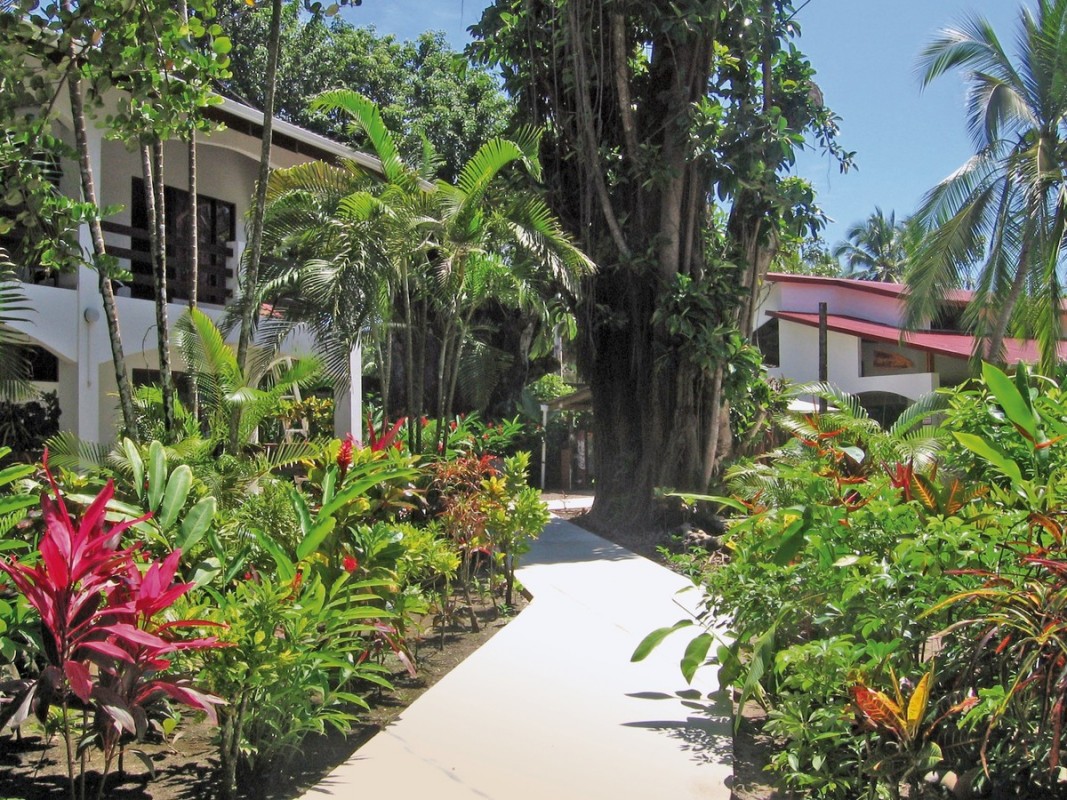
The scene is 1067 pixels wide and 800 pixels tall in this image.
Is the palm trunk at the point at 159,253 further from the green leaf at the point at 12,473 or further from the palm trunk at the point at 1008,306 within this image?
the palm trunk at the point at 1008,306

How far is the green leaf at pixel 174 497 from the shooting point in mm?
5195

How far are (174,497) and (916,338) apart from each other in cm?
2341

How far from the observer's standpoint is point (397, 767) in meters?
5.13

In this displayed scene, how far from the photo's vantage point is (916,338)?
25703 millimetres

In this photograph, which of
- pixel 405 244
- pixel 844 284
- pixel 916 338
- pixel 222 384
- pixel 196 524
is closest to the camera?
pixel 196 524

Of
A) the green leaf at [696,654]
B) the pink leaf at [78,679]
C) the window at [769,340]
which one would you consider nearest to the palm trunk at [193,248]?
the green leaf at [696,654]

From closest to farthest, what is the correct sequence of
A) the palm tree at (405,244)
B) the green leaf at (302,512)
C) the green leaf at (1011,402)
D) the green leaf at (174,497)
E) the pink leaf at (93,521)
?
the pink leaf at (93,521), the green leaf at (1011,402), the green leaf at (174,497), the green leaf at (302,512), the palm tree at (405,244)

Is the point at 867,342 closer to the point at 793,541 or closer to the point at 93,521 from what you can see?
the point at 793,541

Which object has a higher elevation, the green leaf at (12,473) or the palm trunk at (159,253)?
the palm trunk at (159,253)

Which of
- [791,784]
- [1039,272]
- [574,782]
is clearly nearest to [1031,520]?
[791,784]

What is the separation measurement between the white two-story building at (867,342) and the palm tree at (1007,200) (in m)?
2.06

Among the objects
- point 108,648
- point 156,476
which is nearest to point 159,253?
point 156,476

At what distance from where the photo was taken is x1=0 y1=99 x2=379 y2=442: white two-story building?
1292cm

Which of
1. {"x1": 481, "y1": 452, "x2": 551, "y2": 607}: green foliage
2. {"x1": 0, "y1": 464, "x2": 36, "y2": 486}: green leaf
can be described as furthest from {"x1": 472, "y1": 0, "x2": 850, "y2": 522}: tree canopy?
{"x1": 0, "y1": 464, "x2": 36, "y2": 486}: green leaf
